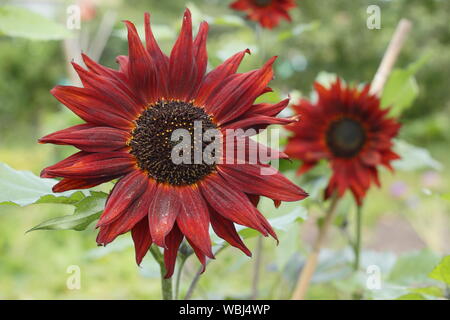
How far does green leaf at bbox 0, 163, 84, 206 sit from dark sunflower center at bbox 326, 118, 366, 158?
1.33 ft

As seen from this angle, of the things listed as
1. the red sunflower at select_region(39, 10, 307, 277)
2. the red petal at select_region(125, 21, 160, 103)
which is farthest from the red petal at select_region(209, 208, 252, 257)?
the red petal at select_region(125, 21, 160, 103)

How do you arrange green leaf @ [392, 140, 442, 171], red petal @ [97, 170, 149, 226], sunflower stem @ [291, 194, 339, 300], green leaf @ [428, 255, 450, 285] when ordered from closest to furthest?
red petal @ [97, 170, 149, 226] → green leaf @ [428, 255, 450, 285] → sunflower stem @ [291, 194, 339, 300] → green leaf @ [392, 140, 442, 171]

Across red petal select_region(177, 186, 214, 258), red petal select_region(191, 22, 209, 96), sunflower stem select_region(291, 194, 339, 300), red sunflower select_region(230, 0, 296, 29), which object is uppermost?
red sunflower select_region(230, 0, 296, 29)

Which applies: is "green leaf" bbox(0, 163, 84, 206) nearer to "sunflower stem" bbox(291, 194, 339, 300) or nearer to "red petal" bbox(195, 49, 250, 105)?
"red petal" bbox(195, 49, 250, 105)

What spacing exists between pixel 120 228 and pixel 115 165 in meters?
0.05

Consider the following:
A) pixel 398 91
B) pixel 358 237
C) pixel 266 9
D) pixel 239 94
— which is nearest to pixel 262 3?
pixel 266 9

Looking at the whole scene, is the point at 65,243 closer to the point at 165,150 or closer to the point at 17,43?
the point at 165,150

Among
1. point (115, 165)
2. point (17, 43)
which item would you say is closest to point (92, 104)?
point (115, 165)

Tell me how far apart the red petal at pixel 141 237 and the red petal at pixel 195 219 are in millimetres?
23

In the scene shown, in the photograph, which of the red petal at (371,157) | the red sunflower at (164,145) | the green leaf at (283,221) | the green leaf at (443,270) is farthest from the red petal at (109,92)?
the red petal at (371,157)

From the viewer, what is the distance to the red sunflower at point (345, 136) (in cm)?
69

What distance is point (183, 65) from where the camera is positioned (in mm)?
394

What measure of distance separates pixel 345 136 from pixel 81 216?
0.46m

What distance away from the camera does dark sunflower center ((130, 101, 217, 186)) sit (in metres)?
0.39
